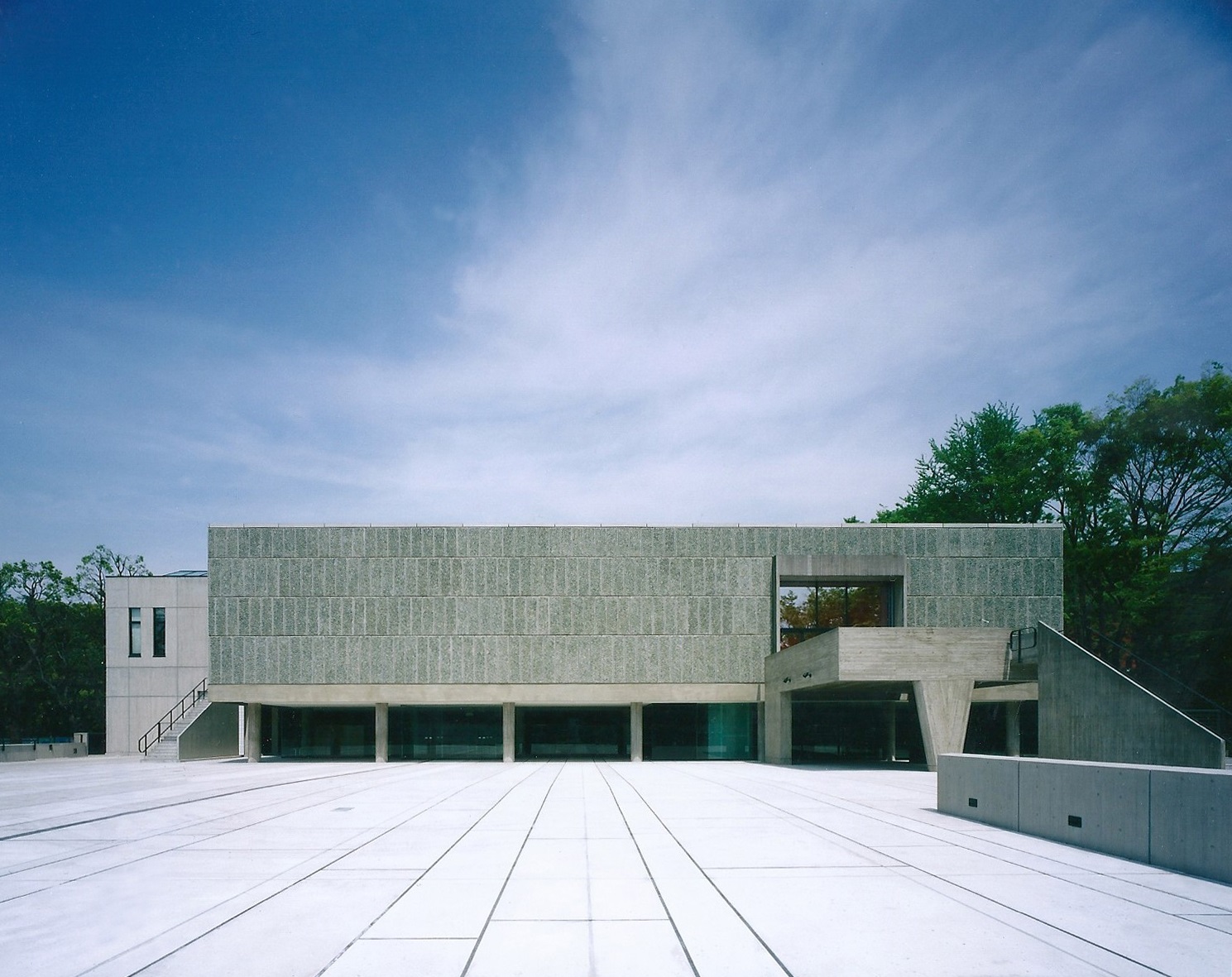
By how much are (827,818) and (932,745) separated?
15125 mm

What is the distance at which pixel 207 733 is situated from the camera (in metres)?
43.2

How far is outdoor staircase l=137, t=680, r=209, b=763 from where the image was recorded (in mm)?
40156

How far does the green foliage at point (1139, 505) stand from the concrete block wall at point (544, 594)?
6.88 meters

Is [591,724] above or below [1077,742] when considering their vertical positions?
below

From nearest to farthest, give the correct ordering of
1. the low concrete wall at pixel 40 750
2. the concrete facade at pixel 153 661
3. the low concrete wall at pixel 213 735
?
the low concrete wall at pixel 213 735 < the low concrete wall at pixel 40 750 < the concrete facade at pixel 153 661

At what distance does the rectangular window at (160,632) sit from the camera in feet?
156

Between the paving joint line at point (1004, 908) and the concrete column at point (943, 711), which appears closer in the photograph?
the paving joint line at point (1004, 908)

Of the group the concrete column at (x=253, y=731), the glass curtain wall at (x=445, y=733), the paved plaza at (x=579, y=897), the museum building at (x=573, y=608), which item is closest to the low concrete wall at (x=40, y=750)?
the museum building at (x=573, y=608)

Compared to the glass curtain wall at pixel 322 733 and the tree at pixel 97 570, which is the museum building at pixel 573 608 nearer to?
the glass curtain wall at pixel 322 733

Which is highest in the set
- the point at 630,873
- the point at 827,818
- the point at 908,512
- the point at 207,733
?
the point at 908,512

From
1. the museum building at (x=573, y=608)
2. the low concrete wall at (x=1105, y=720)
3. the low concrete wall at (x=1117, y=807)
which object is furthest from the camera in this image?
the museum building at (x=573, y=608)

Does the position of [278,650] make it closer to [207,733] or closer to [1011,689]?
[207,733]

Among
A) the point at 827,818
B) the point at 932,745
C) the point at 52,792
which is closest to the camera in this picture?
the point at 827,818

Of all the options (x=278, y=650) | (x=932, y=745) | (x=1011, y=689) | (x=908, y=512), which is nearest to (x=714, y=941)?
(x=932, y=745)
